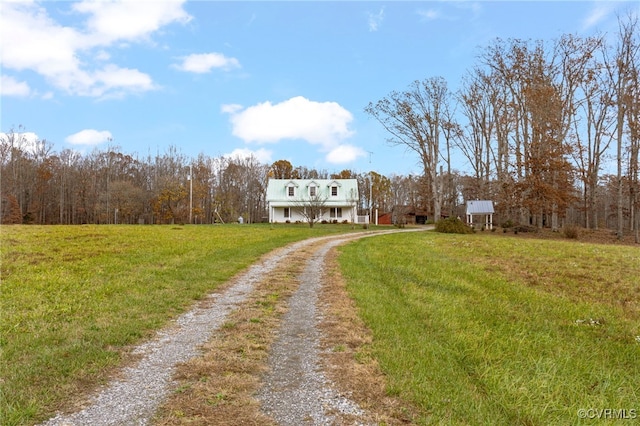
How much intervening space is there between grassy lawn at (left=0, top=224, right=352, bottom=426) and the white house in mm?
30370

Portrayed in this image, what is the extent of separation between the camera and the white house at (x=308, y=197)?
143 ft

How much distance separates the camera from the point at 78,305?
20.6ft

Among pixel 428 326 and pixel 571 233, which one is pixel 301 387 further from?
pixel 571 233

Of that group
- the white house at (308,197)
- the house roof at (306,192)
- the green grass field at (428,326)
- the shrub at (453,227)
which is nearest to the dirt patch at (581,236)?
the shrub at (453,227)

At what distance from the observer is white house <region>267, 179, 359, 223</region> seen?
143 feet

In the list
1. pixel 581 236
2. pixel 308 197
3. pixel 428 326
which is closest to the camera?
pixel 428 326

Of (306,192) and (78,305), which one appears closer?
(78,305)

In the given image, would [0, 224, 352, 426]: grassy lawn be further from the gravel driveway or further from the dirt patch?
the dirt patch

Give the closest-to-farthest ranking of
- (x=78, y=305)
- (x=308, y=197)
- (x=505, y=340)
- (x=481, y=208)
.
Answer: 1. (x=505, y=340)
2. (x=78, y=305)
3. (x=481, y=208)
4. (x=308, y=197)

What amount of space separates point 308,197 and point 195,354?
39.2m

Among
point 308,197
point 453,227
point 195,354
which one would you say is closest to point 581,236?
point 453,227

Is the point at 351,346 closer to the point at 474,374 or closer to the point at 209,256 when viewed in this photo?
the point at 474,374

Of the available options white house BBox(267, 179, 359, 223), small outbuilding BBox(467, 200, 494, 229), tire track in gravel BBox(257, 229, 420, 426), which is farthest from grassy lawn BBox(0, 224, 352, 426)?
white house BBox(267, 179, 359, 223)

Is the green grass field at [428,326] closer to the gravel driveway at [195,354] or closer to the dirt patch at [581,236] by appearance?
the gravel driveway at [195,354]
